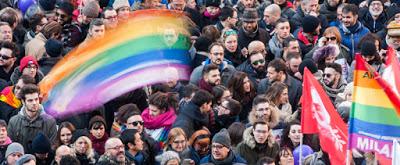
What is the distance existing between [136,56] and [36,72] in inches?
51.3

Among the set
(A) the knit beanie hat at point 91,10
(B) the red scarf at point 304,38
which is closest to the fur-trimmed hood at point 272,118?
(B) the red scarf at point 304,38

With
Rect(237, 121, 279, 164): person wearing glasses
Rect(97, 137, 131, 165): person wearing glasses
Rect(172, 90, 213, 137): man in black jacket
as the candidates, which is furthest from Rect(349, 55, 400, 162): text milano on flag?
Rect(172, 90, 213, 137): man in black jacket

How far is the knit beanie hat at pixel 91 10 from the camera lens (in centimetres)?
2836

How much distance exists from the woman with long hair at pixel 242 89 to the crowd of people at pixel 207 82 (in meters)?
0.01

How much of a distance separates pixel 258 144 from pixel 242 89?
2057mm

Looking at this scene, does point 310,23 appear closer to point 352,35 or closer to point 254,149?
point 352,35

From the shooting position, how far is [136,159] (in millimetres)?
23141

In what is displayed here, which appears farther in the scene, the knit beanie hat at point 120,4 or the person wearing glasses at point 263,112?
the knit beanie hat at point 120,4

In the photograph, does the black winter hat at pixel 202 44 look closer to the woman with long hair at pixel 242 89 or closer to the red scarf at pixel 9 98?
the woman with long hair at pixel 242 89

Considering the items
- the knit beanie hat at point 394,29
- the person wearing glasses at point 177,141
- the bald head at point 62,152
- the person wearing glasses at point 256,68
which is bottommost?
the bald head at point 62,152

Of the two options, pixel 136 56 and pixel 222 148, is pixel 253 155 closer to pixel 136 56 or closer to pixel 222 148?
pixel 222 148

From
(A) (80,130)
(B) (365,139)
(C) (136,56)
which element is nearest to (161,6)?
(C) (136,56)

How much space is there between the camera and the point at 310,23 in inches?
1094

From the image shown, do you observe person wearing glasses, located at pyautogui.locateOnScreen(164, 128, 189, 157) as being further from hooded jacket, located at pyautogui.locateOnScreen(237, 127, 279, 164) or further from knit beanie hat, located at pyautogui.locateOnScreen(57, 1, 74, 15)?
knit beanie hat, located at pyautogui.locateOnScreen(57, 1, 74, 15)
